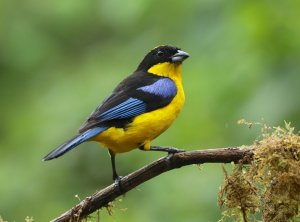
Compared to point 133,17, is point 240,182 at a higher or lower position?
lower

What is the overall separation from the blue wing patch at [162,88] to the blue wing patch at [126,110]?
0.19 metres

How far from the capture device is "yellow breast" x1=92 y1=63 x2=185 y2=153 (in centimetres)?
512

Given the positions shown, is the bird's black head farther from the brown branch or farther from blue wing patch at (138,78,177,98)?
the brown branch

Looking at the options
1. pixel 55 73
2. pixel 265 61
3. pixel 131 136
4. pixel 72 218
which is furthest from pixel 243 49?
pixel 55 73

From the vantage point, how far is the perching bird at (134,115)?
5074 millimetres

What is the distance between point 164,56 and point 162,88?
0.53 meters

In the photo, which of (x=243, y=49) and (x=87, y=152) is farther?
(x=87, y=152)

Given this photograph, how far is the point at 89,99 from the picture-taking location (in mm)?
6680

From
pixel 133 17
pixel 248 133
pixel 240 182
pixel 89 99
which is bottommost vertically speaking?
pixel 240 182

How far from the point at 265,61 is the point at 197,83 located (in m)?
0.85

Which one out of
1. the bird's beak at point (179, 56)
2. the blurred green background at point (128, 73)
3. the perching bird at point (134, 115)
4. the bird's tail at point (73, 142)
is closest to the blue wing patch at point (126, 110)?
the perching bird at point (134, 115)

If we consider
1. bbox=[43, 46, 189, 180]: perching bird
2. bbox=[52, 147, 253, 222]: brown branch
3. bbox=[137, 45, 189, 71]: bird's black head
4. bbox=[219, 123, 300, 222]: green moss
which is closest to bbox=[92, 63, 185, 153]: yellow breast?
bbox=[43, 46, 189, 180]: perching bird

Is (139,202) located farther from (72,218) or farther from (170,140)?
(72,218)

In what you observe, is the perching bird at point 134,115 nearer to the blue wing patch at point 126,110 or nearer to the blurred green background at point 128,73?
the blue wing patch at point 126,110
